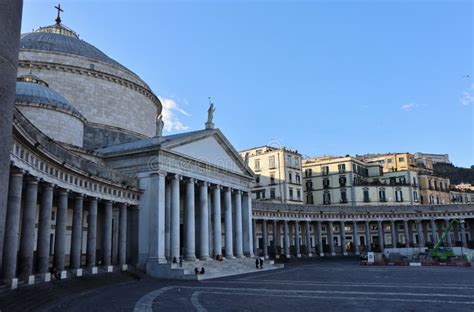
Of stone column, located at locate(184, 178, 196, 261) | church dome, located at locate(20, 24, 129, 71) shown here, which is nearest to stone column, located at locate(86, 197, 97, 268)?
stone column, located at locate(184, 178, 196, 261)

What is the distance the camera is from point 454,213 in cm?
6850

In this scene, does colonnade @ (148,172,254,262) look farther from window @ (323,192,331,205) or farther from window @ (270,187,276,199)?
window @ (323,192,331,205)

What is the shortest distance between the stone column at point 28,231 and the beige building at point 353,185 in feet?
205

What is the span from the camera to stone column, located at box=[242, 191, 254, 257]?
159ft

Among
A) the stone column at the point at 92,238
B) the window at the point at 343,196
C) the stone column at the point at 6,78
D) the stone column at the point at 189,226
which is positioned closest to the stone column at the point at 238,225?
the stone column at the point at 189,226

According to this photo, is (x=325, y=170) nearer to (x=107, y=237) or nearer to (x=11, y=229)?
(x=107, y=237)

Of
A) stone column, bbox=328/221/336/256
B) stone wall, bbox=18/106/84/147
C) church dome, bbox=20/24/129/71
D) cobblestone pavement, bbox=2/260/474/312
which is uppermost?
church dome, bbox=20/24/129/71

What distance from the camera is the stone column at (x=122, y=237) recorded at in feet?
106

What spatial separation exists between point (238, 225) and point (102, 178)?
65.8ft

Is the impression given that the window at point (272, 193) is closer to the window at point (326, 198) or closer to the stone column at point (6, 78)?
the window at point (326, 198)

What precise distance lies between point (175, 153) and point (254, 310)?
21.7m

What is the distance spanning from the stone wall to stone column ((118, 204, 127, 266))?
7815 millimetres

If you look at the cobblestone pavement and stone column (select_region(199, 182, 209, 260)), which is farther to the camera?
stone column (select_region(199, 182, 209, 260))

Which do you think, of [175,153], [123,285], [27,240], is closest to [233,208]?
[175,153]
